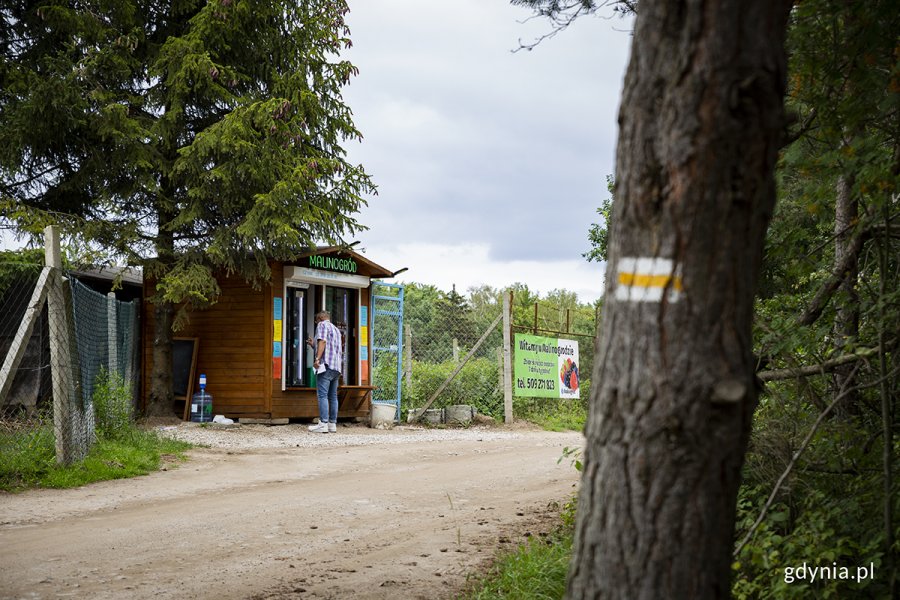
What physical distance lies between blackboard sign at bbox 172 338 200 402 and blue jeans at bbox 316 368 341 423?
2.94 m

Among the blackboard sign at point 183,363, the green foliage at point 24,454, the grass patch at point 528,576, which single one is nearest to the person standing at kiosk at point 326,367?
the blackboard sign at point 183,363

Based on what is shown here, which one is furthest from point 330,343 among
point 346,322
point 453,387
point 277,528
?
point 277,528

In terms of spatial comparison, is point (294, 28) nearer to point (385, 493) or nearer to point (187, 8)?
point (187, 8)

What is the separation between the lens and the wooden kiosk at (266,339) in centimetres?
1816

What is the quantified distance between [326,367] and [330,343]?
1.58ft

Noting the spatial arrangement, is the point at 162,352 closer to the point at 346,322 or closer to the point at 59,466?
the point at 346,322

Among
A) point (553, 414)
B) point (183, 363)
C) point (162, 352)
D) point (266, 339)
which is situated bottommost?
point (553, 414)

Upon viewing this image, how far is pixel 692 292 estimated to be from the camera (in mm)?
2547

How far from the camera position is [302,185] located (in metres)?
16.9

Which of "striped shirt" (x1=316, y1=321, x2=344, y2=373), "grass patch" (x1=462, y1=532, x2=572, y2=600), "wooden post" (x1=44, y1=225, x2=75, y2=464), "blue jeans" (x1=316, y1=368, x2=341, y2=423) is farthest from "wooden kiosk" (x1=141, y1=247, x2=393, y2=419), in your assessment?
"grass patch" (x1=462, y1=532, x2=572, y2=600)

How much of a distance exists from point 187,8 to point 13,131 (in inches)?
159

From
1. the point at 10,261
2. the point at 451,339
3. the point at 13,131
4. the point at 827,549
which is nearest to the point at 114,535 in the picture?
the point at 827,549

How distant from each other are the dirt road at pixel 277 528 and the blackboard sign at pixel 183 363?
638 centimetres

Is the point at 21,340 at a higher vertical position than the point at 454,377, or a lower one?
higher
